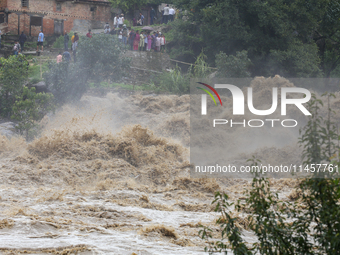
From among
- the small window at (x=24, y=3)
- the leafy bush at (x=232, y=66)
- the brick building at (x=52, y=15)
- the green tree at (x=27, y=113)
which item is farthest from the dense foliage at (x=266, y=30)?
the green tree at (x=27, y=113)

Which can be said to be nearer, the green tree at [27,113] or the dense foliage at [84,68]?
the green tree at [27,113]

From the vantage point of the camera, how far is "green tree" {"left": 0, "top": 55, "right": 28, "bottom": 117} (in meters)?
14.7

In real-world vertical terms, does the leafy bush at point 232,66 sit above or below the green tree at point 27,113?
above

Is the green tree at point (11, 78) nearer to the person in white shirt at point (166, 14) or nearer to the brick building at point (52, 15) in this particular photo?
the brick building at point (52, 15)

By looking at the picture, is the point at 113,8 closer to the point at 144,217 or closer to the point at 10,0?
the point at 10,0

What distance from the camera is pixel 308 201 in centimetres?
322

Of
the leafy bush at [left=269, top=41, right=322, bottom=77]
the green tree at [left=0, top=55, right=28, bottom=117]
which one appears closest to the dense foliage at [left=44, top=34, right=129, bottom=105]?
the green tree at [left=0, top=55, right=28, bottom=117]

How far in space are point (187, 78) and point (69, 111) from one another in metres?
6.54

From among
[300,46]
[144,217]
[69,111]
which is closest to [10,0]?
[69,111]

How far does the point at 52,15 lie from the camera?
26.8m

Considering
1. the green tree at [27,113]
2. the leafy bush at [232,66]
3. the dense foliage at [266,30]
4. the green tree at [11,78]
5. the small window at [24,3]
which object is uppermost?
the small window at [24,3]

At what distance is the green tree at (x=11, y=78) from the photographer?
580 inches

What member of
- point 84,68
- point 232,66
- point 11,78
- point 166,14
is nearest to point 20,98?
point 11,78

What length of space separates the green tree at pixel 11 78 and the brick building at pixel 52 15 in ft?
37.7
